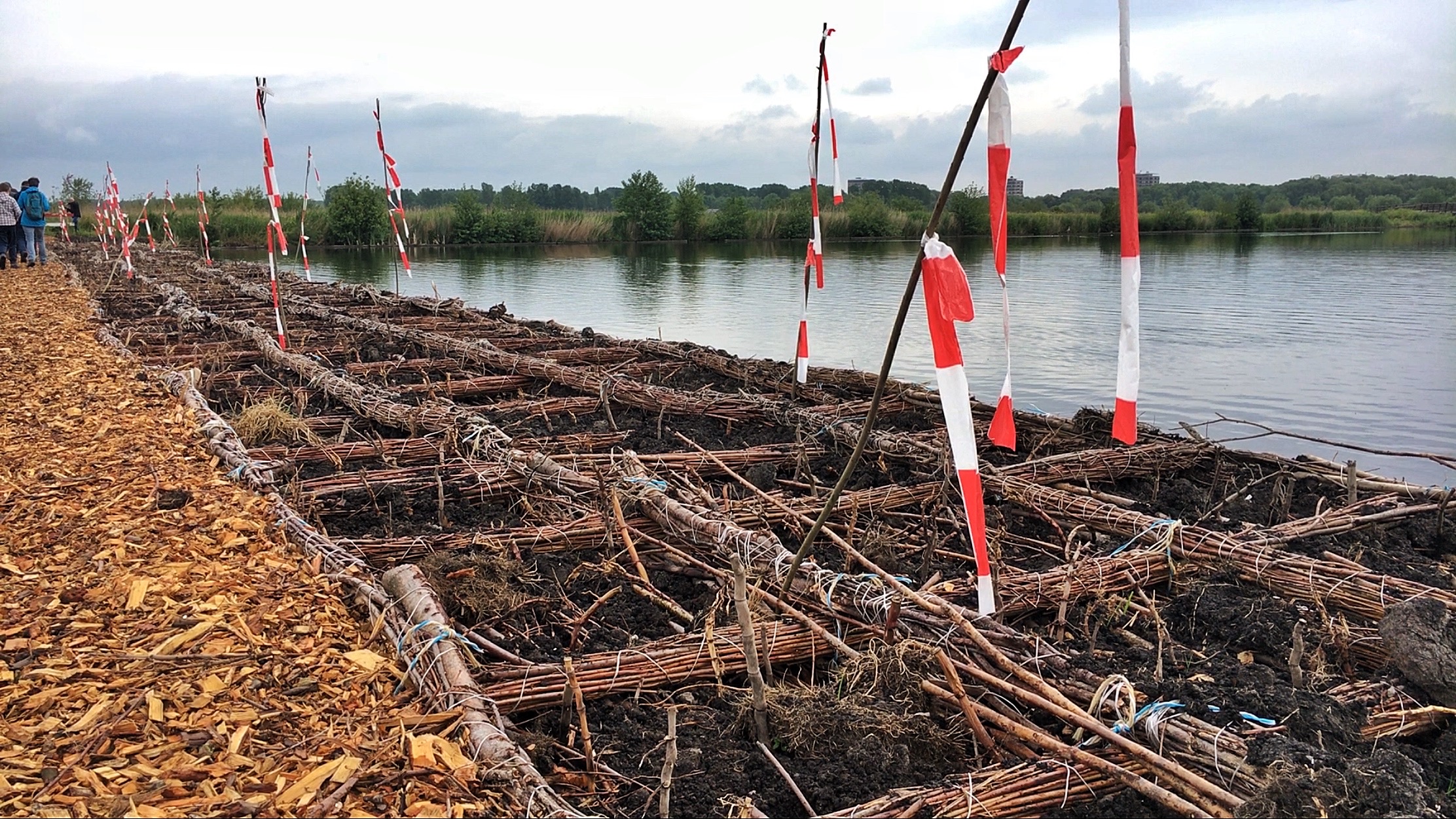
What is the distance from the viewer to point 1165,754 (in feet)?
8.45

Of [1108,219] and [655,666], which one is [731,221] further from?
[655,666]

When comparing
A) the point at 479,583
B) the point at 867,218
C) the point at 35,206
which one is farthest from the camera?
the point at 867,218

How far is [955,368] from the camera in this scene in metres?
2.67

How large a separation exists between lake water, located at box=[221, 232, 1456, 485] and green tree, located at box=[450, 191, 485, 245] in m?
9.66

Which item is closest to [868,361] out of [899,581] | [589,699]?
[899,581]

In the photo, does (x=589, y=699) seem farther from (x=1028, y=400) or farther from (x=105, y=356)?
(x=105, y=356)

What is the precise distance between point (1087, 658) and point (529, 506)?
8.48 ft

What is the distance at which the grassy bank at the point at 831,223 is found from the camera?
3891 centimetres

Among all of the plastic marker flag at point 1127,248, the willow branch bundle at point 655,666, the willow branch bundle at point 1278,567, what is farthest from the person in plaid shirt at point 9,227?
the plastic marker flag at point 1127,248

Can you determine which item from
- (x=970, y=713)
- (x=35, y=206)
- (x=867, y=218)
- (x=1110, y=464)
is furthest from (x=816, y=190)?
(x=867, y=218)

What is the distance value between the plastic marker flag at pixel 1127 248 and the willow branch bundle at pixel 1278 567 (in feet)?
5.03

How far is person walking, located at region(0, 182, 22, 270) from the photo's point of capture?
18.2 meters

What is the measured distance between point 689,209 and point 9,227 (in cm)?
2765

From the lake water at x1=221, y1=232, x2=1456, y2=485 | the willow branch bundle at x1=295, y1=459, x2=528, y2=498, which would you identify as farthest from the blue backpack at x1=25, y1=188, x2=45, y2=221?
the willow branch bundle at x1=295, y1=459, x2=528, y2=498
